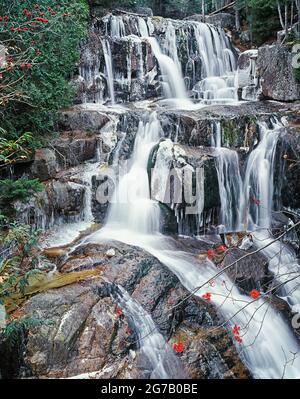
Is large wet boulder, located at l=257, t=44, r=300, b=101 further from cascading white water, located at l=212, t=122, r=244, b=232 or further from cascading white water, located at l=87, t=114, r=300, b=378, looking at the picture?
cascading white water, located at l=87, t=114, r=300, b=378

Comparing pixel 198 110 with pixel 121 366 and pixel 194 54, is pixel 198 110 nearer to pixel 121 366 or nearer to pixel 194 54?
pixel 194 54

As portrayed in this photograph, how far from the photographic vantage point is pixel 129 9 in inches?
694

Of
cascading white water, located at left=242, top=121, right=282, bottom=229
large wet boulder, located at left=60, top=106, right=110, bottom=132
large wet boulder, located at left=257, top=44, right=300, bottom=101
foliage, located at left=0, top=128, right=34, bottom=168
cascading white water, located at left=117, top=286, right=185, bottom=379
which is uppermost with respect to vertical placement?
large wet boulder, located at left=257, top=44, right=300, bottom=101

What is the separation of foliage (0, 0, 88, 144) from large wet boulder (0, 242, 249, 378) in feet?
13.7

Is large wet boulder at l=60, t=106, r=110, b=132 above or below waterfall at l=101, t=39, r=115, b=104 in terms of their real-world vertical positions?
below

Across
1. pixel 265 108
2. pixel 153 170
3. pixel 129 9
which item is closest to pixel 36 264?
pixel 153 170

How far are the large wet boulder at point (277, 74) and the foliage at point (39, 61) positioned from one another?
19.9ft

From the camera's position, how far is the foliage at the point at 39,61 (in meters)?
7.85

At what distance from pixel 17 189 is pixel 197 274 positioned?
12.8 feet

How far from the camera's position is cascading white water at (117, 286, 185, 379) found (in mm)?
4590

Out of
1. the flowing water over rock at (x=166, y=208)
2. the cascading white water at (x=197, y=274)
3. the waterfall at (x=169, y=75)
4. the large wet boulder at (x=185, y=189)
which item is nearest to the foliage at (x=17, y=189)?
the flowing water over rock at (x=166, y=208)

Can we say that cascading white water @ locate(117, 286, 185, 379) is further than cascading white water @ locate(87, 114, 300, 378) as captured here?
No

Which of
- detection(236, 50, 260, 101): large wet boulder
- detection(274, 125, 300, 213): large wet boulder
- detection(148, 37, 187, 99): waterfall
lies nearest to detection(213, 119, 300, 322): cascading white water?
detection(274, 125, 300, 213): large wet boulder

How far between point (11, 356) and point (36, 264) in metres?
1.98
